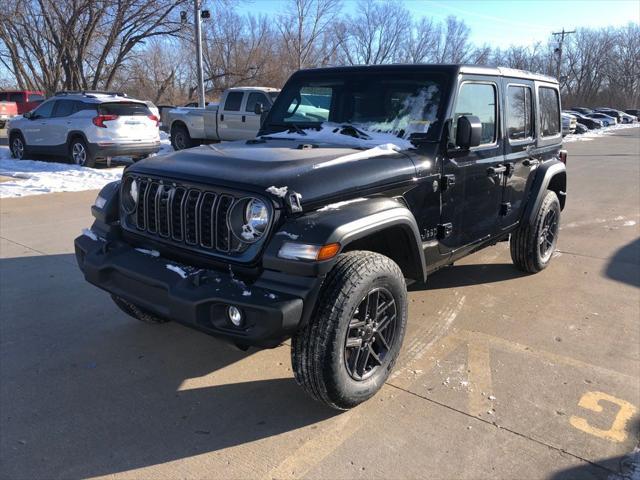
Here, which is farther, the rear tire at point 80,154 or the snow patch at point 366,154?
the rear tire at point 80,154

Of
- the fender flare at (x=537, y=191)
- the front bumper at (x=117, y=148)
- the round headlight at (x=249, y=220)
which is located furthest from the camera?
the front bumper at (x=117, y=148)

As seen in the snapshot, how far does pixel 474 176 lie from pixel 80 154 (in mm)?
10747

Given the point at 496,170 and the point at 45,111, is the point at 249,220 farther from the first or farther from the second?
the point at 45,111

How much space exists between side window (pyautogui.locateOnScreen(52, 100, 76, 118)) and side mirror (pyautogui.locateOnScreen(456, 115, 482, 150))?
11314 mm

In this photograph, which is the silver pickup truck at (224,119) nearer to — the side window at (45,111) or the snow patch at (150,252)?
the side window at (45,111)

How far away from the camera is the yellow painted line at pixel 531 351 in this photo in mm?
3539

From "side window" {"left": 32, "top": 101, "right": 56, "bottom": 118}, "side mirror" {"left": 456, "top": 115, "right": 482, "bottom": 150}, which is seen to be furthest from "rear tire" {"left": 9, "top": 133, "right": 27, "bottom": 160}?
"side mirror" {"left": 456, "top": 115, "right": 482, "bottom": 150}

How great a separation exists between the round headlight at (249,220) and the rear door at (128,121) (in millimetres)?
10224

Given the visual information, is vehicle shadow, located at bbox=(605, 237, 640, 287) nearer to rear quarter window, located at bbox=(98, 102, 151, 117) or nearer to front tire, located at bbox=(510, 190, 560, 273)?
front tire, located at bbox=(510, 190, 560, 273)

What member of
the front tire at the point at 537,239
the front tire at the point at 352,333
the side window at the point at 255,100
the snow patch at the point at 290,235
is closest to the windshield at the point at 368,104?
the front tire at the point at 352,333

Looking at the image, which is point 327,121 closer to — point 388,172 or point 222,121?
point 388,172

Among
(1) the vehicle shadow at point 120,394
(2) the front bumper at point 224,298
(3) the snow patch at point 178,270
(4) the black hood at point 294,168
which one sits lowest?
(1) the vehicle shadow at point 120,394

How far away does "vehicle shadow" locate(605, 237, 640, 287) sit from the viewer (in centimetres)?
541

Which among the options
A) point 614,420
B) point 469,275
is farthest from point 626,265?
point 614,420
